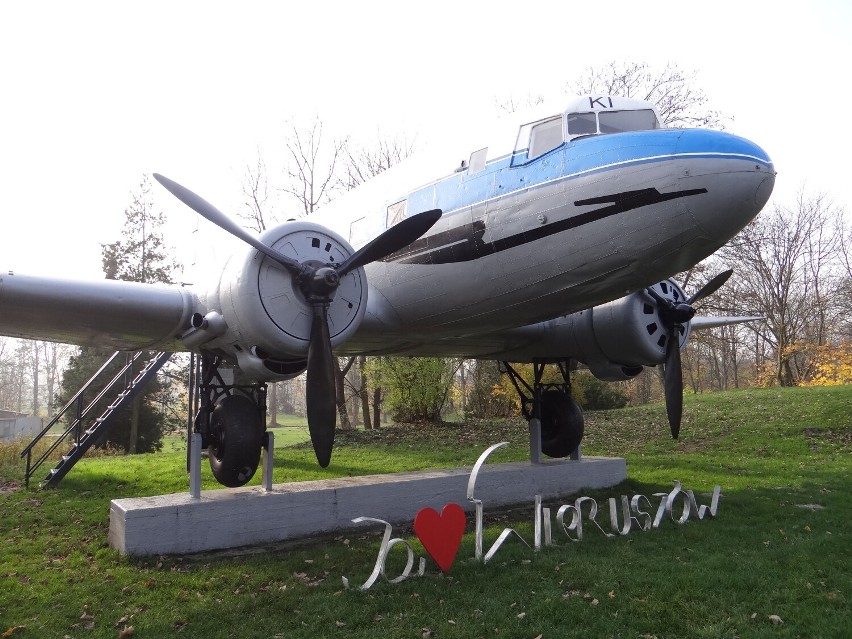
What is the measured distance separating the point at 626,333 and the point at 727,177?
13.5 ft

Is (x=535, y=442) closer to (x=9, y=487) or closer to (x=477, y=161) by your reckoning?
(x=477, y=161)

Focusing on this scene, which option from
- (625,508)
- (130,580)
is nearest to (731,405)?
(625,508)

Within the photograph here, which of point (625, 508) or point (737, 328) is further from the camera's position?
point (737, 328)

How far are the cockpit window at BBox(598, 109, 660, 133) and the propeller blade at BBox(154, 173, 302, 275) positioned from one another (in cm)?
359

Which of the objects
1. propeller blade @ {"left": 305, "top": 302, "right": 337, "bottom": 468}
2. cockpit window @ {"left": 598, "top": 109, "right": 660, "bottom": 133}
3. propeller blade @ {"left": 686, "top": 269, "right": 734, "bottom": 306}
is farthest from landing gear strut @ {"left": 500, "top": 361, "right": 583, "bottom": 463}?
cockpit window @ {"left": 598, "top": 109, "right": 660, "bottom": 133}

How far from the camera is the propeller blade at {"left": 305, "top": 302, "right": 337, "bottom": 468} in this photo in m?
6.22

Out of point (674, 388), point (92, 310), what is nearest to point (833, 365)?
point (674, 388)

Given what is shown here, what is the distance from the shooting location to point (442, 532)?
232 inches

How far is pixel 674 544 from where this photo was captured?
6.96 m

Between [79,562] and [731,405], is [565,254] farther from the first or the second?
[731,405]

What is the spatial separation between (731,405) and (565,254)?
53.6ft

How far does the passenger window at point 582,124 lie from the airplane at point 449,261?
2cm

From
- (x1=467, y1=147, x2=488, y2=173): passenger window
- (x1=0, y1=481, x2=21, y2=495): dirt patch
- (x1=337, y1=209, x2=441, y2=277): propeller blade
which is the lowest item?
(x1=0, y1=481, x2=21, y2=495): dirt patch

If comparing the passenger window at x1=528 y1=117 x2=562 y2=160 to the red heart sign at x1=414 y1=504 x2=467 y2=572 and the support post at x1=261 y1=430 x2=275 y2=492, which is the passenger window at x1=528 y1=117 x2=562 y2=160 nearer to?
the red heart sign at x1=414 y1=504 x2=467 y2=572
